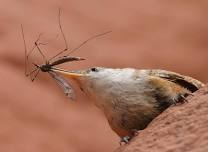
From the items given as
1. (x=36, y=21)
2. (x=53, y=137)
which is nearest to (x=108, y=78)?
(x=53, y=137)

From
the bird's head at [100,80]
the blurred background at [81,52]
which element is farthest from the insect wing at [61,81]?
the blurred background at [81,52]

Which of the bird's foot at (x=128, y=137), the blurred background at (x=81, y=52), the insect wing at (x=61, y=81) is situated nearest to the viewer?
the bird's foot at (x=128, y=137)

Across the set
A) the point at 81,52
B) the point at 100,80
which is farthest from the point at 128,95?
the point at 81,52

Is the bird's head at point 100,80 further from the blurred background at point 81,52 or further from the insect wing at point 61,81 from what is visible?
the blurred background at point 81,52

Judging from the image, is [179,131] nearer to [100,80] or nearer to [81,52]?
[100,80]

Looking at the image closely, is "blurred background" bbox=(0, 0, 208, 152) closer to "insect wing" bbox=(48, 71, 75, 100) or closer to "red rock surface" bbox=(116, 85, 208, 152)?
"insect wing" bbox=(48, 71, 75, 100)

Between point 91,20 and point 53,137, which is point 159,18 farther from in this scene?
point 53,137
